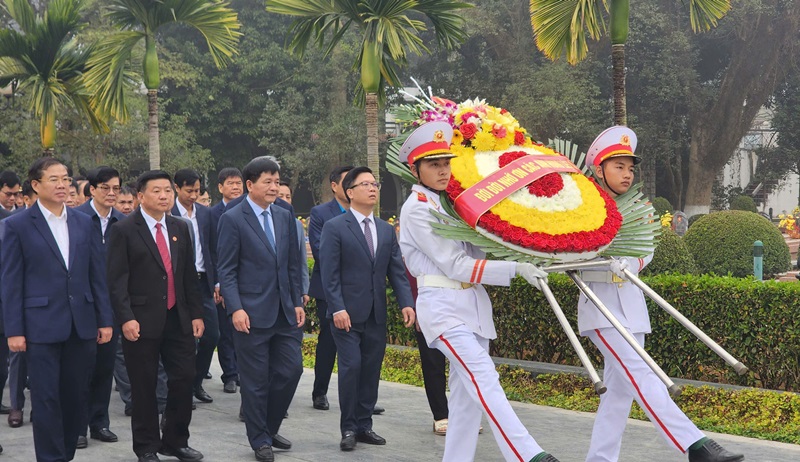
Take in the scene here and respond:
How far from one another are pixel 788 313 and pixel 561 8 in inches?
210

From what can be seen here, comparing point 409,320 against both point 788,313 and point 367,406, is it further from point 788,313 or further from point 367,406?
point 788,313

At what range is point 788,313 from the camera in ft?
23.8

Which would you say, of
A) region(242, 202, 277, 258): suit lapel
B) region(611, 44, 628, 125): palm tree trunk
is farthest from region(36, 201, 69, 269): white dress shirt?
region(611, 44, 628, 125): palm tree trunk

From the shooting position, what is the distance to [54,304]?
5.73 metres

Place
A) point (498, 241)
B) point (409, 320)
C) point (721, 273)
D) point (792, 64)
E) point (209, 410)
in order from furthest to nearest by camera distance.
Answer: point (792, 64), point (721, 273), point (209, 410), point (409, 320), point (498, 241)

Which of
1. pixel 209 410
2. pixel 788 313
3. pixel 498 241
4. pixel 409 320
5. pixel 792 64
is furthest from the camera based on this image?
pixel 792 64

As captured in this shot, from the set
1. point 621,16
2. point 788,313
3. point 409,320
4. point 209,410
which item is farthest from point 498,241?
point 621,16

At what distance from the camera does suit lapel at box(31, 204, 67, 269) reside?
578cm

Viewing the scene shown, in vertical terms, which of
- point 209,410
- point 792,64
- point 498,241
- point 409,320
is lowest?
point 209,410

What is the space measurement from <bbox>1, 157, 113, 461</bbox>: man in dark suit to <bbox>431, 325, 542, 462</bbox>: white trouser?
225 cm

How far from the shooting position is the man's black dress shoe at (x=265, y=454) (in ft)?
20.0

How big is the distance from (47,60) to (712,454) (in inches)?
590

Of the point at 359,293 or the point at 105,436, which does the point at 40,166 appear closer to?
the point at 105,436

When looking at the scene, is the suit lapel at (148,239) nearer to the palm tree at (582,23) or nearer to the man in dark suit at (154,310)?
the man in dark suit at (154,310)
